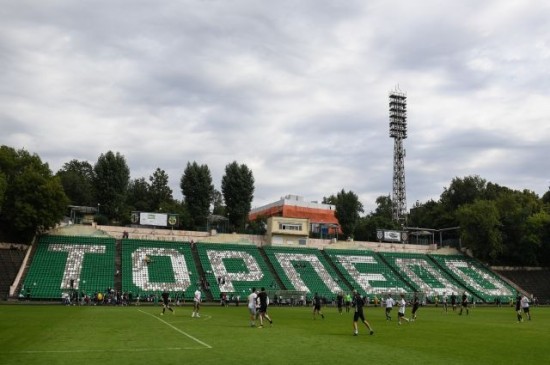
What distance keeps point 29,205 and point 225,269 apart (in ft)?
88.5

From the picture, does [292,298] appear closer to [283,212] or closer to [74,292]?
[74,292]

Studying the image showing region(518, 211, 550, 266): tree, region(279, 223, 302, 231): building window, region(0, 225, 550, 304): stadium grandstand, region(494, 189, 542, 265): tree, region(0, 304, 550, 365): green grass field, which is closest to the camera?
region(0, 304, 550, 365): green grass field

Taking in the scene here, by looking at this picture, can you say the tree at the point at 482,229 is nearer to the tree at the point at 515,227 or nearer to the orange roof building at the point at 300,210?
the tree at the point at 515,227

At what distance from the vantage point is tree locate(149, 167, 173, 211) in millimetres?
121438

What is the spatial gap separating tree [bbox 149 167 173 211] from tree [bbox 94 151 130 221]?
22.5m

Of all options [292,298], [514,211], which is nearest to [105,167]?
[292,298]

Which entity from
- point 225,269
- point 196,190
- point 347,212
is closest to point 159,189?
point 196,190

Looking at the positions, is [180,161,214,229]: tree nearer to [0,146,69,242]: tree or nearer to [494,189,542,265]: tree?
[0,146,69,242]: tree

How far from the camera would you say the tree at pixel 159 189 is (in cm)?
12144

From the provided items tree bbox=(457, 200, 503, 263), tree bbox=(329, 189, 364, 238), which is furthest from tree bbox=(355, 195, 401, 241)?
tree bbox=(457, 200, 503, 263)

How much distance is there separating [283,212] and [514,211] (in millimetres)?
50287

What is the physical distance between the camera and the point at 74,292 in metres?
61.5

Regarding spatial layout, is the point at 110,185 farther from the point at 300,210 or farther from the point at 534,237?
the point at 534,237

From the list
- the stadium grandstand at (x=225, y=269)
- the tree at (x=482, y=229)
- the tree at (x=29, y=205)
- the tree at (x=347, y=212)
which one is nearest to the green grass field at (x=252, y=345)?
the stadium grandstand at (x=225, y=269)
